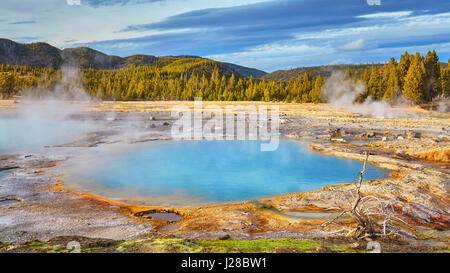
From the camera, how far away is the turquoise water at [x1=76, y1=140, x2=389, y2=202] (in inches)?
491

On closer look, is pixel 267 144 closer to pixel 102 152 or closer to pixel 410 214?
pixel 102 152

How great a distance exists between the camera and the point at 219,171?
1561cm

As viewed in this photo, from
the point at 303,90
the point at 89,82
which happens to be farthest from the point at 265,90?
the point at 89,82

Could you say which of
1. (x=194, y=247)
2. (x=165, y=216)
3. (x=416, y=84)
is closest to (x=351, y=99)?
(x=416, y=84)

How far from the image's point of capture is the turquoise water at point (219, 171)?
491 inches

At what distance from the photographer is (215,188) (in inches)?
500

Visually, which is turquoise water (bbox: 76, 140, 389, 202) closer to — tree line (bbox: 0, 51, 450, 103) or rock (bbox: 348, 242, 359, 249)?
rock (bbox: 348, 242, 359, 249)

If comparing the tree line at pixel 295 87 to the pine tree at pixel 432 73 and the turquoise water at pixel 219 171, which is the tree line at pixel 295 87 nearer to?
the pine tree at pixel 432 73

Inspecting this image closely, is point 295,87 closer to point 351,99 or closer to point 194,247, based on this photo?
point 351,99

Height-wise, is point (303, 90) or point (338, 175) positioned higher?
point (303, 90)

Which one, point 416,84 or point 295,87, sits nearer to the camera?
point 416,84

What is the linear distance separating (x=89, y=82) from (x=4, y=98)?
110 ft

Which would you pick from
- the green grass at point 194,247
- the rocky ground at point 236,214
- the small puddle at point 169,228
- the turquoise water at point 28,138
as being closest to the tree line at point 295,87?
the rocky ground at point 236,214

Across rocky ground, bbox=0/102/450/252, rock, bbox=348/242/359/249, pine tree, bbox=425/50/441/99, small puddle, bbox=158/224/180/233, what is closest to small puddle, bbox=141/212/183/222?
rocky ground, bbox=0/102/450/252
